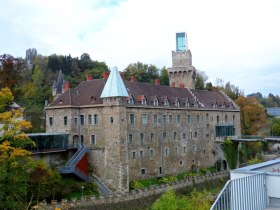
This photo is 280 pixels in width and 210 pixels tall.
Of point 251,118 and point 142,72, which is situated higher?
point 142,72

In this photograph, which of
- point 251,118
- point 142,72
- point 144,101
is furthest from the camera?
point 142,72

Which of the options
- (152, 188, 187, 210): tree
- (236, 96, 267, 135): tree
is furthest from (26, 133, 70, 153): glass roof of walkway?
(236, 96, 267, 135): tree

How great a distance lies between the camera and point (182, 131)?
49.2 m

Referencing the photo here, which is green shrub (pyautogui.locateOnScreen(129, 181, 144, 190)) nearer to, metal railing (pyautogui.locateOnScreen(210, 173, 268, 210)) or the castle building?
the castle building

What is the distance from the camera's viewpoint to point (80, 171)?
3841 centimetres

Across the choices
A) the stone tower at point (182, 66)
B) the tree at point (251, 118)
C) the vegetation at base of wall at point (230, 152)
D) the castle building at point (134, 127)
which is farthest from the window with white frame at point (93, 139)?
the tree at point (251, 118)

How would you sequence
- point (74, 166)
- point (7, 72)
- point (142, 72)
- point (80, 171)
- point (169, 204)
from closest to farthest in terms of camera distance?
point (169, 204) < point (74, 166) < point (80, 171) < point (7, 72) < point (142, 72)

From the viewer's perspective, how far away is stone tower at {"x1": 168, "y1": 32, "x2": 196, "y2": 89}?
190ft

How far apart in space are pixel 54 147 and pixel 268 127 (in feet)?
184

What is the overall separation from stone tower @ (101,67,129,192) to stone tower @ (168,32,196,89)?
793 inches

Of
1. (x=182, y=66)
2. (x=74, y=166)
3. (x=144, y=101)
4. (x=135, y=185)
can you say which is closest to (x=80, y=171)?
(x=74, y=166)

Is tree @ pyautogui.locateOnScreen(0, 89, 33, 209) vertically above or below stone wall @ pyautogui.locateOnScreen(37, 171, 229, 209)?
above

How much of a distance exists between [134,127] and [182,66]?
64.8ft

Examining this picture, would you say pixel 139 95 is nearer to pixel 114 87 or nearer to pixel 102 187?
pixel 114 87
